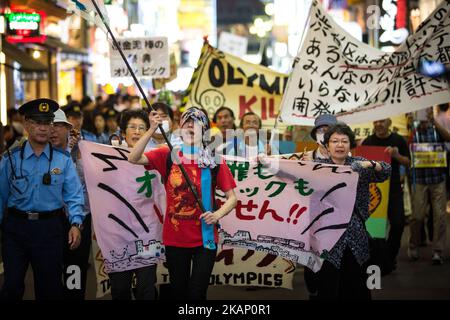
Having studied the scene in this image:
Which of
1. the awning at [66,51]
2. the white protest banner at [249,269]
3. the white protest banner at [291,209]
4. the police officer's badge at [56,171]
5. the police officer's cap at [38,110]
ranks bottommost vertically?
the white protest banner at [249,269]

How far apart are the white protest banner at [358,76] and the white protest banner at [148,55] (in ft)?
12.8

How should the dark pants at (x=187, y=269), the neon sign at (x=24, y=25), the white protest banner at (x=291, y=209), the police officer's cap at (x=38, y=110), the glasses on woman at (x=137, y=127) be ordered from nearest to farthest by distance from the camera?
the dark pants at (x=187, y=269)
the police officer's cap at (x=38, y=110)
the white protest banner at (x=291, y=209)
the glasses on woman at (x=137, y=127)
the neon sign at (x=24, y=25)

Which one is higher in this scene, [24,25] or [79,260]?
[24,25]

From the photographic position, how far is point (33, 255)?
7.01 metres

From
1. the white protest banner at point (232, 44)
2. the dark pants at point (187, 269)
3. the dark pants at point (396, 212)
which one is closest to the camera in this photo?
the dark pants at point (187, 269)

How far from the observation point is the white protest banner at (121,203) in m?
7.74

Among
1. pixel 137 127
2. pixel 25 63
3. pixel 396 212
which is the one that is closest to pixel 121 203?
pixel 137 127

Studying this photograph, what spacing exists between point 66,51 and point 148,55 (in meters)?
17.1

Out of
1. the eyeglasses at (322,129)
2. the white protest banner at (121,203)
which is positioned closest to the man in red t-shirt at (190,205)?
the white protest banner at (121,203)

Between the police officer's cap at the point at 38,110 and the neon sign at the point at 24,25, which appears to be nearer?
the police officer's cap at the point at 38,110

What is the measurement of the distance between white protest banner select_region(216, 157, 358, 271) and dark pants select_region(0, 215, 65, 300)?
5.50 feet

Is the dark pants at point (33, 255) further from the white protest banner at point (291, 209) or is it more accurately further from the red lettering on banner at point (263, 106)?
the red lettering on banner at point (263, 106)

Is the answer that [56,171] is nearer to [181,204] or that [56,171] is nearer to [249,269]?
[181,204]
